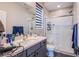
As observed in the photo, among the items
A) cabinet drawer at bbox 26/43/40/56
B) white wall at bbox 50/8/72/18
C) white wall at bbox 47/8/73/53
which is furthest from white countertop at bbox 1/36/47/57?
white wall at bbox 50/8/72/18

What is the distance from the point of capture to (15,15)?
1.58 meters

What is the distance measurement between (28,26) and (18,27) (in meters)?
0.16

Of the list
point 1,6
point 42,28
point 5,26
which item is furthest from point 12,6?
point 42,28

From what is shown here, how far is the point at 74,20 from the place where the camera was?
1.55 metres

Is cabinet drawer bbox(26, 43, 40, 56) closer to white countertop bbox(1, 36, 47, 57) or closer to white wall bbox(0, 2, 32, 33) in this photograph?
white countertop bbox(1, 36, 47, 57)

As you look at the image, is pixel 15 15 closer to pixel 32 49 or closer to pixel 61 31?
pixel 32 49

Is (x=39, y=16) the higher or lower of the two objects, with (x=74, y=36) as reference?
higher

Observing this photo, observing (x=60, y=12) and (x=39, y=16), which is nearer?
(x=60, y=12)

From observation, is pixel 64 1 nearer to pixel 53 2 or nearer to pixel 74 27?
pixel 53 2

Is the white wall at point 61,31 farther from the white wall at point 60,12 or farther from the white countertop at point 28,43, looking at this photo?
the white countertop at point 28,43

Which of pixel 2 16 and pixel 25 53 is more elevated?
pixel 2 16

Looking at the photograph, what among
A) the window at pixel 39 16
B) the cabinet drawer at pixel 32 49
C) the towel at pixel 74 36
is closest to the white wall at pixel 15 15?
the window at pixel 39 16

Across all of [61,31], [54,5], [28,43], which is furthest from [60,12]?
[28,43]

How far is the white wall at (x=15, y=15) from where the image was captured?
1.50m
